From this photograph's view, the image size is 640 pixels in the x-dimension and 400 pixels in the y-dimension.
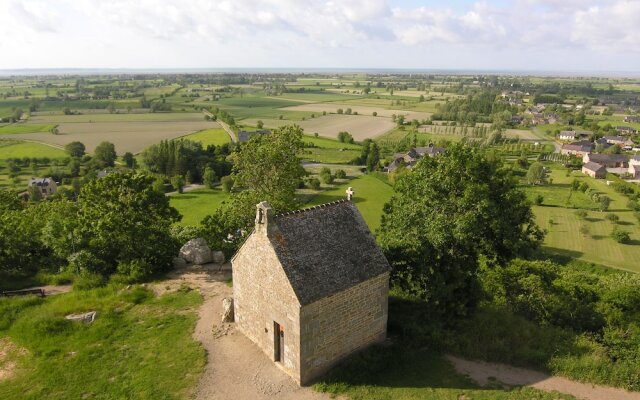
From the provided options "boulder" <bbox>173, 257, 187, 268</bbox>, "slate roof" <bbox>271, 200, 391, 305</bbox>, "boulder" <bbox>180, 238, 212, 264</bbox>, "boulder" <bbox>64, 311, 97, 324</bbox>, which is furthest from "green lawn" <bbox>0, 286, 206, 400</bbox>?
"slate roof" <bbox>271, 200, 391, 305</bbox>

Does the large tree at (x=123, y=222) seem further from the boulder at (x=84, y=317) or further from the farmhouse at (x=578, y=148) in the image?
the farmhouse at (x=578, y=148)

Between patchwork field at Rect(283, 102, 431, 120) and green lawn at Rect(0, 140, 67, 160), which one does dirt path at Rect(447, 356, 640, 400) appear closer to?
green lawn at Rect(0, 140, 67, 160)

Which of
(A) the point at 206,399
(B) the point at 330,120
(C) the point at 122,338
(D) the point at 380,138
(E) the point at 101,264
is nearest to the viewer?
(A) the point at 206,399

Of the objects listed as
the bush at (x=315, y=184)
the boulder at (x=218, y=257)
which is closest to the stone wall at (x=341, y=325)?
the boulder at (x=218, y=257)

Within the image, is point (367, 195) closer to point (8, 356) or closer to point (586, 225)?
point (586, 225)

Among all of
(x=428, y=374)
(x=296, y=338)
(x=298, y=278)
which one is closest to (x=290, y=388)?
(x=296, y=338)

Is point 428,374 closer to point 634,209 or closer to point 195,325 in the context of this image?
point 195,325

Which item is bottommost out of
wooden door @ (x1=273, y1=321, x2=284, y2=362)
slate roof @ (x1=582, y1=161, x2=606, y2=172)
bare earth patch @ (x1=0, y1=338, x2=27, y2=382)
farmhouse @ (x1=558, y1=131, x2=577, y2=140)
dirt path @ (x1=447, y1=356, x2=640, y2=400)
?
slate roof @ (x1=582, y1=161, x2=606, y2=172)
